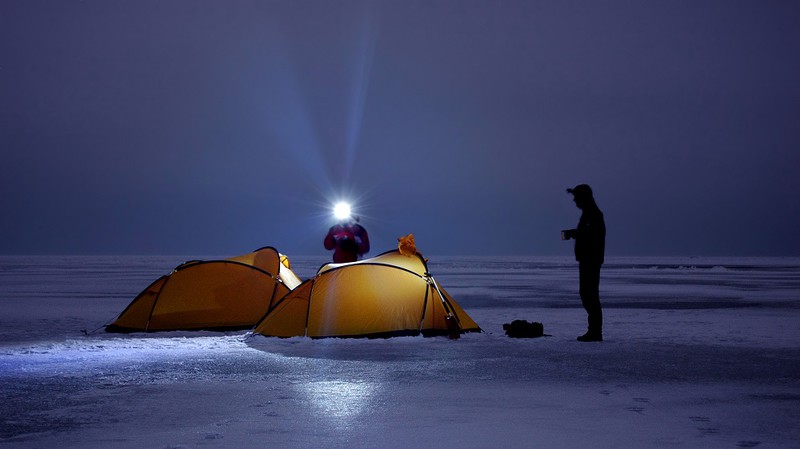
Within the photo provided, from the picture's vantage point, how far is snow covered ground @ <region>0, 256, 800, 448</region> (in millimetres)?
5430

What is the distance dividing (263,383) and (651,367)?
4.46m

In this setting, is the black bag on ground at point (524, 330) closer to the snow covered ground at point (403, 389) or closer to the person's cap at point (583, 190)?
the snow covered ground at point (403, 389)

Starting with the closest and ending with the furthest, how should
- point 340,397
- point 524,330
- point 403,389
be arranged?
point 340,397 → point 403,389 → point 524,330

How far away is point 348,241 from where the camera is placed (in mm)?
13336

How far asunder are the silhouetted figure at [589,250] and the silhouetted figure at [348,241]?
12.0 feet

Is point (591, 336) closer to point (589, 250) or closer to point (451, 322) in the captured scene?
point (589, 250)

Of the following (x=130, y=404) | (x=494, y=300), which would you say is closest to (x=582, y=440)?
(x=130, y=404)

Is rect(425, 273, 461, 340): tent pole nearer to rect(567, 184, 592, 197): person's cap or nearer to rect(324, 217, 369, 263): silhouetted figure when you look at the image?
rect(324, 217, 369, 263): silhouetted figure

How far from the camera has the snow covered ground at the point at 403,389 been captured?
5430 millimetres

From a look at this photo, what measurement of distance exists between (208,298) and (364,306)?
10.1 ft

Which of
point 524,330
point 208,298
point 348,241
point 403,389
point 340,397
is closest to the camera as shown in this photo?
point 340,397

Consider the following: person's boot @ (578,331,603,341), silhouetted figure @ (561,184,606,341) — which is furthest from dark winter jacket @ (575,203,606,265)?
person's boot @ (578,331,603,341)

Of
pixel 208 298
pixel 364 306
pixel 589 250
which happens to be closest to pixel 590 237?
pixel 589 250

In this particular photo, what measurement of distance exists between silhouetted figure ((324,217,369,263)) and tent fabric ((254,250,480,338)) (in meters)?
1.21
